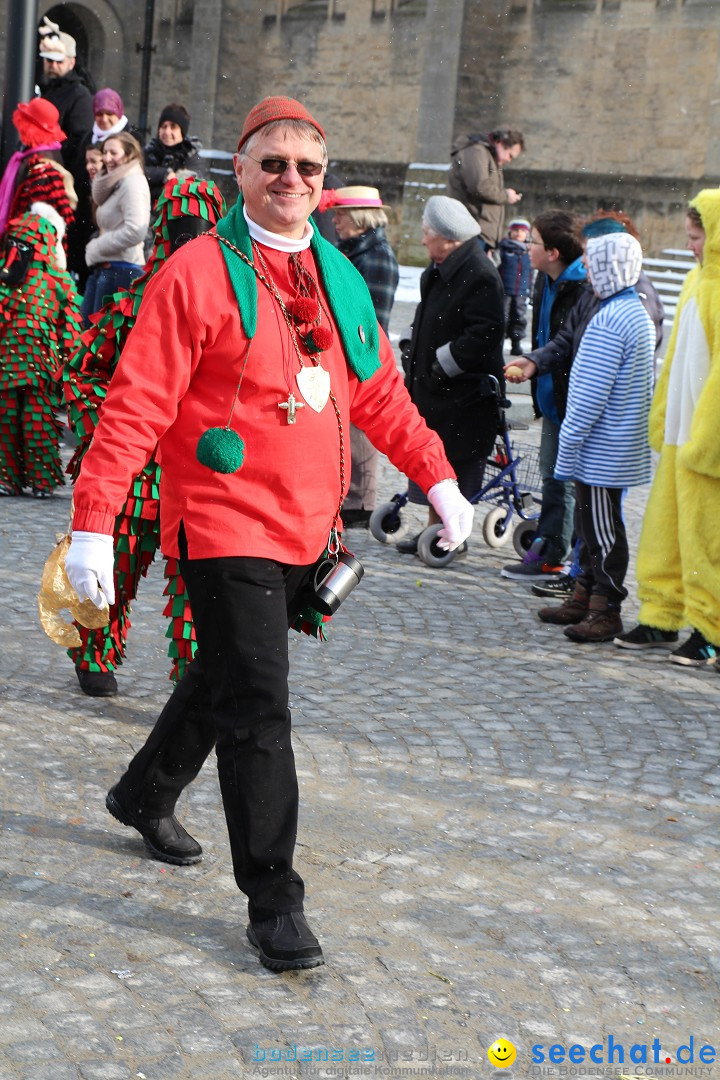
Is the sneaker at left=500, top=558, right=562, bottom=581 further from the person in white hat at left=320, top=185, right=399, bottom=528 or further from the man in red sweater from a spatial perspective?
the man in red sweater

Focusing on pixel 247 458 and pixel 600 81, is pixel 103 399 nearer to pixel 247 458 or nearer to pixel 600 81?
pixel 247 458

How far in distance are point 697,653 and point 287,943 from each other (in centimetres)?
351

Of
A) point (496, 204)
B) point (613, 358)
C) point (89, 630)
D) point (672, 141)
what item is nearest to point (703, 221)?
point (613, 358)

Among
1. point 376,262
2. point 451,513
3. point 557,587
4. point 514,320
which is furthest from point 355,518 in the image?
point 514,320

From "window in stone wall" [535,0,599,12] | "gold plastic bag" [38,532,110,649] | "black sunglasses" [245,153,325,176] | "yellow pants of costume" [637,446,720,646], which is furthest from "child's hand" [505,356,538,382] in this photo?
"window in stone wall" [535,0,599,12]

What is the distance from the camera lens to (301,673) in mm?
5785

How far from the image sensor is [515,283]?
584 inches

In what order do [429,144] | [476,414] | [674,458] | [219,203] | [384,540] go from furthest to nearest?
[429,144] < [384,540] < [476,414] < [674,458] < [219,203]

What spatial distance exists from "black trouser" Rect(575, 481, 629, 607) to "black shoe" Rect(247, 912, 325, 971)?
361cm

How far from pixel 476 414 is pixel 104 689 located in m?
3.20

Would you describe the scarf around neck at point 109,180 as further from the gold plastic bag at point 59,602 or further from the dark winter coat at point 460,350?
the gold plastic bag at point 59,602

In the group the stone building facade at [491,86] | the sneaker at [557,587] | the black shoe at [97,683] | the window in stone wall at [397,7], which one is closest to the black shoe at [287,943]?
the black shoe at [97,683]

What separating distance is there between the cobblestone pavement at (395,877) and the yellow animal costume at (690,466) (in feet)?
1.45

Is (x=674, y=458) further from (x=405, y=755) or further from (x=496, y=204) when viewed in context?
(x=496, y=204)
